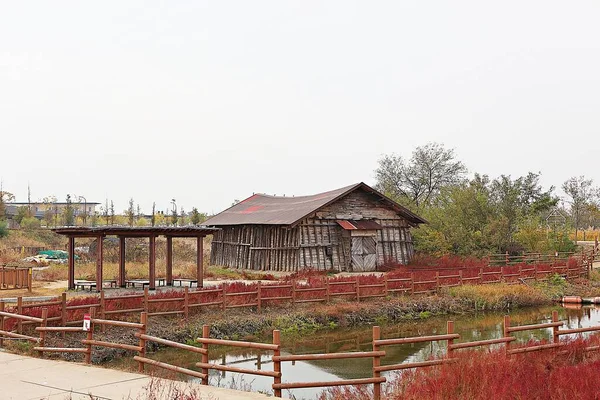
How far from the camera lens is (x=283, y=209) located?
4162cm

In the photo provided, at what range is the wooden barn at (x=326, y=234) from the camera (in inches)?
1455

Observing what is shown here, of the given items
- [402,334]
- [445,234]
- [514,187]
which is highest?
[514,187]

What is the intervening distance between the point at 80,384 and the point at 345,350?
1020 centimetres

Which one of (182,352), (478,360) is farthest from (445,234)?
(478,360)

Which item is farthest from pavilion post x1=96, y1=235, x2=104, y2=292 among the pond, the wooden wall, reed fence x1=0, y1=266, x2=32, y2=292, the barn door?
the barn door

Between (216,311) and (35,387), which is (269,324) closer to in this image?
(216,311)

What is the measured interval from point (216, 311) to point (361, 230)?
16539mm

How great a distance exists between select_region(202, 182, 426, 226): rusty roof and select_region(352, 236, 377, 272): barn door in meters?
2.88

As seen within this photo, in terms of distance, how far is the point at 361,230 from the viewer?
3769cm

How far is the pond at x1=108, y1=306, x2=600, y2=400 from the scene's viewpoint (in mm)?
16250

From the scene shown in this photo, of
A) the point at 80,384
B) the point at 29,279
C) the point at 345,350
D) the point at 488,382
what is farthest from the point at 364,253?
the point at 80,384

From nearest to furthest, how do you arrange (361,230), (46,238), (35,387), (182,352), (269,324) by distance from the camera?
(35,387) → (182,352) → (269,324) → (361,230) → (46,238)

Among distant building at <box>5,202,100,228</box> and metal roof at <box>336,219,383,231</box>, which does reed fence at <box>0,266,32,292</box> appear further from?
distant building at <box>5,202,100,228</box>

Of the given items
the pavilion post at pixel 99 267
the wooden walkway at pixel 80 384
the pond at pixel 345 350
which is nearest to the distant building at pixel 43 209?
the pavilion post at pixel 99 267
